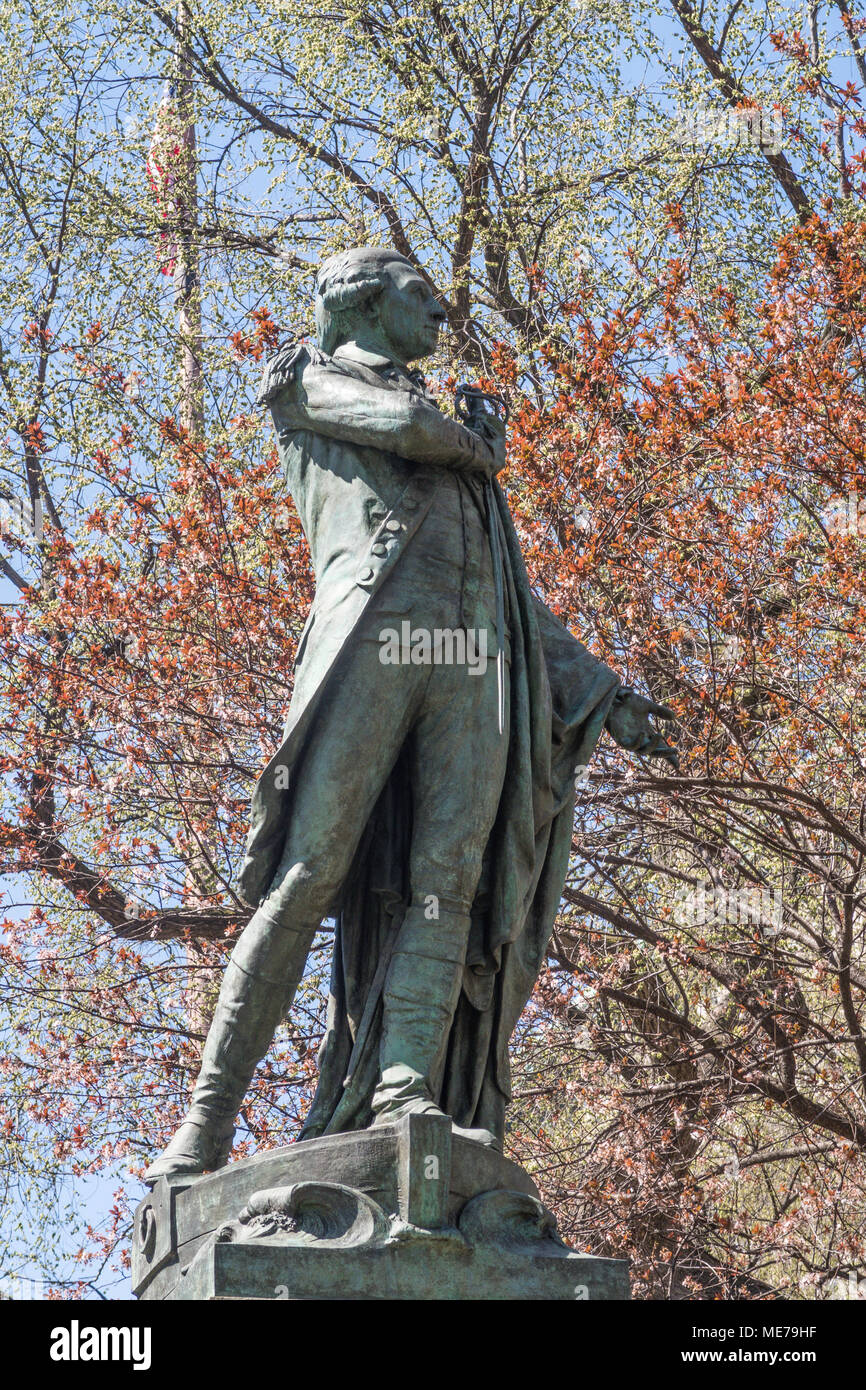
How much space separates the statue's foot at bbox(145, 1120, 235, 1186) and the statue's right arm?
1.94 meters

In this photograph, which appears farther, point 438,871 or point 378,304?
point 378,304

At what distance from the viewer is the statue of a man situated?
18.4 feet

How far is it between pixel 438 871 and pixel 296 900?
1.30 feet

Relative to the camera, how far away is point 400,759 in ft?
19.6

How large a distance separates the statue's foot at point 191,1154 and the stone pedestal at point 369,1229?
0.14ft

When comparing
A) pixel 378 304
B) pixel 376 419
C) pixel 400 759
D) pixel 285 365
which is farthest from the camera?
pixel 378 304

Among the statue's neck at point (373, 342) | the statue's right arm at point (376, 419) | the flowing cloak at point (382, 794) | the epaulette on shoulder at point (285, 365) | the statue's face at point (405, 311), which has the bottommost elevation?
the flowing cloak at point (382, 794)

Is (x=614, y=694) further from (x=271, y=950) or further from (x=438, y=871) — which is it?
(x=271, y=950)

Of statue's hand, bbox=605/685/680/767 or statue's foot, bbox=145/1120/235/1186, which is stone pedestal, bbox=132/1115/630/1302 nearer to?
statue's foot, bbox=145/1120/235/1186

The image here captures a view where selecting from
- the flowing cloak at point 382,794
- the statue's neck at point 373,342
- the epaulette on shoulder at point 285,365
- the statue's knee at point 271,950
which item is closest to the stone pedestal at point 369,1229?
the flowing cloak at point 382,794

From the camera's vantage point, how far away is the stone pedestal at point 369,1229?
4.93 meters

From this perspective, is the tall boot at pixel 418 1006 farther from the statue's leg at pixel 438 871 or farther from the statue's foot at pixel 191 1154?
the statue's foot at pixel 191 1154

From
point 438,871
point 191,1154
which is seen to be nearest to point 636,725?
point 438,871

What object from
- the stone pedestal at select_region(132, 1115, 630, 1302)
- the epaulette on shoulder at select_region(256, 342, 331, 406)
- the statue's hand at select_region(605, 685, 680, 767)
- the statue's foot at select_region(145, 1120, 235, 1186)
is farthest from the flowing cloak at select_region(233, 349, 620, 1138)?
the stone pedestal at select_region(132, 1115, 630, 1302)
